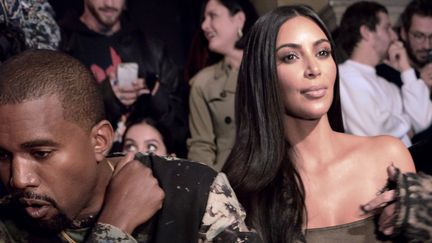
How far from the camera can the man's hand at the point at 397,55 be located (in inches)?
199

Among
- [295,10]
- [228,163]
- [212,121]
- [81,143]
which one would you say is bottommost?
[212,121]

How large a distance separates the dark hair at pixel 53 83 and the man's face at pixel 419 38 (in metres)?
3.14

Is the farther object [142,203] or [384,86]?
[384,86]

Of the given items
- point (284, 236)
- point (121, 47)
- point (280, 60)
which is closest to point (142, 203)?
point (284, 236)

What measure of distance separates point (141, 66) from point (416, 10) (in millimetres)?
1946

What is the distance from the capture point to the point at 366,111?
14.7ft

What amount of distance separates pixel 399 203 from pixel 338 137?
422mm

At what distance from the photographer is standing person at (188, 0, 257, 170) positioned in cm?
445

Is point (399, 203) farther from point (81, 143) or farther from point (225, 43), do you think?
point (225, 43)

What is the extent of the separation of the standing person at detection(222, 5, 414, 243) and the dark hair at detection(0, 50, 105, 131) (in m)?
0.77

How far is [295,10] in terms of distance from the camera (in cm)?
315

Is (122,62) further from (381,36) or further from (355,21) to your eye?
(381,36)

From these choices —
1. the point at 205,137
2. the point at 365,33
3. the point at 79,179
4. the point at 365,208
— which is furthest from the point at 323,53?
the point at 365,33

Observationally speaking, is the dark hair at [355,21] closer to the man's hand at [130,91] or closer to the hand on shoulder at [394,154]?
the man's hand at [130,91]
